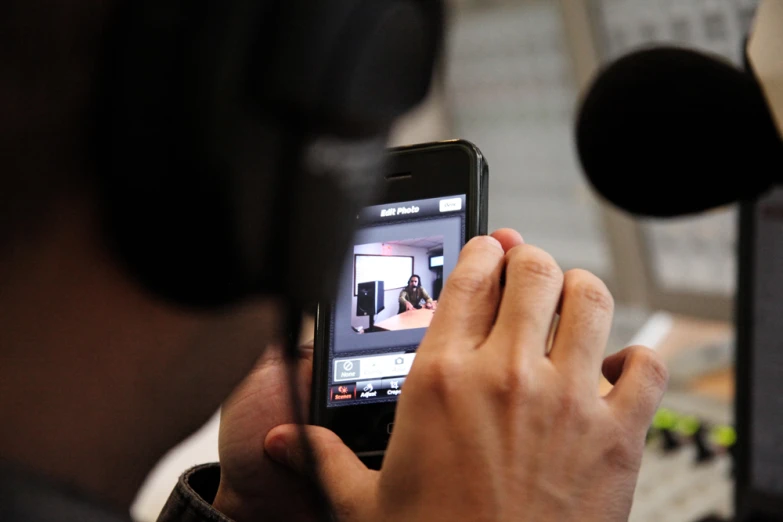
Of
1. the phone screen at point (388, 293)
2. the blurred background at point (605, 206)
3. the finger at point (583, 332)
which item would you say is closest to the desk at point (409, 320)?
the phone screen at point (388, 293)

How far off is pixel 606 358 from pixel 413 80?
22 centimetres

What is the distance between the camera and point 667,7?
1.74m

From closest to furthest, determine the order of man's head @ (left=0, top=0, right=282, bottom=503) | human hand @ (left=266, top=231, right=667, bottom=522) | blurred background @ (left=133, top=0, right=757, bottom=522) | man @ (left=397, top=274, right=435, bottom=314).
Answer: man's head @ (left=0, top=0, right=282, bottom=503), human hand @ (left=266, top=231, right=667, bottom=522), man @ (left=397, top=274, right=435, bottom=314), blurred background @ (left=133, top=0, right=757, bottom=522)

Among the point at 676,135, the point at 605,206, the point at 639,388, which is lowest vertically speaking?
the point at 605,206

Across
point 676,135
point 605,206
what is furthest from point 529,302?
point 605,206

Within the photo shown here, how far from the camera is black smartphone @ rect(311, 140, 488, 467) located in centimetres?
49

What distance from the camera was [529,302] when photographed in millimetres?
382

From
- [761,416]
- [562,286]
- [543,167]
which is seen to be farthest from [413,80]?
[543,167]

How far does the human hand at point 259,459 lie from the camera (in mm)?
490

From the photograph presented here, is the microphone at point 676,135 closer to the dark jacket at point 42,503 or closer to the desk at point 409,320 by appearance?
Result: the desk at point 409,320

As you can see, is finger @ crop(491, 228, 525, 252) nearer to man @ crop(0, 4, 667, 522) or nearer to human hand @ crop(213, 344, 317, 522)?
man @ crop(0, 4, 667, 522)

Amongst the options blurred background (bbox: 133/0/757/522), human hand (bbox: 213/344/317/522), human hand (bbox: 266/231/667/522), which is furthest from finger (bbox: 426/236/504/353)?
blurred background (bbox: 133/0/757/522)

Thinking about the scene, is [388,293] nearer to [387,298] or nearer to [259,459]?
[387,298]

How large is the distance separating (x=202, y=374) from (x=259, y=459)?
0.18 m
